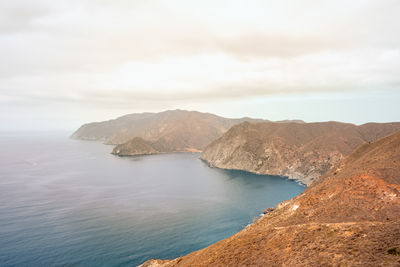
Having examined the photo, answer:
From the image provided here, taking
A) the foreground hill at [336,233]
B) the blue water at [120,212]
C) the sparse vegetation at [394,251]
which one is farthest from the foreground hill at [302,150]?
the sparse vegetation at [394,251]

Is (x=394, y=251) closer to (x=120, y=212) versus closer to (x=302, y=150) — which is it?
(x=120, y=212)

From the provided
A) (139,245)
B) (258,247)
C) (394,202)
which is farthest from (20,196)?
(394,202)

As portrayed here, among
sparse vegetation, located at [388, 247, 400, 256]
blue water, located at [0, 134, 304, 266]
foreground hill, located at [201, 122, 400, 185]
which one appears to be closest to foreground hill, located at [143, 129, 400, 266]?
sparse vegetation, located at [388, 247, 400, 256]

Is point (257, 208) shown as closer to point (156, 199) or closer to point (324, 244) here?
point (156, 199)

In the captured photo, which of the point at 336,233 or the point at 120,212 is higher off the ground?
the point at 336,233

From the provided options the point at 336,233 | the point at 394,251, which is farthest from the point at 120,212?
the point at 394,251

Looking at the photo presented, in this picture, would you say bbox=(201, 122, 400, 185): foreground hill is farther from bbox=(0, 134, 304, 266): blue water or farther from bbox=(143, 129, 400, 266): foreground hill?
bbox=(143, 129, 400, 266): foreground hill

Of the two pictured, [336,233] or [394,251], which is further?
[336,233]

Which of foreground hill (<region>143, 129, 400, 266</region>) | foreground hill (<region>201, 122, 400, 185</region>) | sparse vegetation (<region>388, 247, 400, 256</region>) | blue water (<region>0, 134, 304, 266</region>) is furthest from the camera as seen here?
foreground hill (<region>201, 122, 400, 185</region>)
